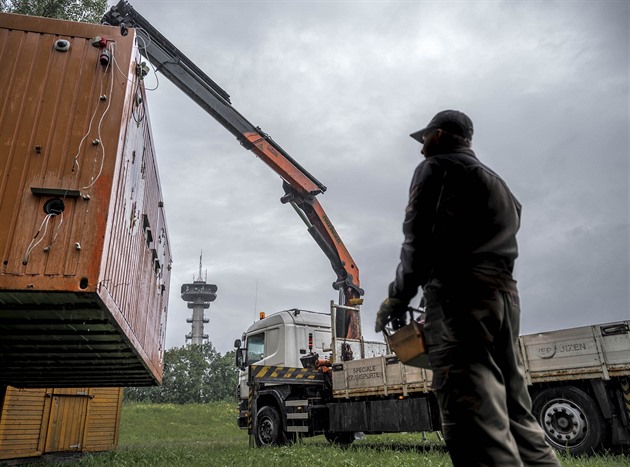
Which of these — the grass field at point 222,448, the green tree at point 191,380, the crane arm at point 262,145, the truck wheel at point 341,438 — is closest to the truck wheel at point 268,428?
the grass field at point 222,448

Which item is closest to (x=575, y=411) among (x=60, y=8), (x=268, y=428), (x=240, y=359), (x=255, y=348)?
(x=268, y=428)

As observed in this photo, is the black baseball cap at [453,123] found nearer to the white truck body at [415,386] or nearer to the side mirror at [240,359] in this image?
the white truck body at [415,386]

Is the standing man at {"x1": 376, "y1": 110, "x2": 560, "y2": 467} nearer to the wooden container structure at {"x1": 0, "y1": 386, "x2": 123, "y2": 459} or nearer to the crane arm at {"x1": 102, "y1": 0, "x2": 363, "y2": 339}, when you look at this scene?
the crane arm at {"x1": 102, "y1": 0, "x2": 363, "y2": 339}

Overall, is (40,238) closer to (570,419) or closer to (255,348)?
(570,419)

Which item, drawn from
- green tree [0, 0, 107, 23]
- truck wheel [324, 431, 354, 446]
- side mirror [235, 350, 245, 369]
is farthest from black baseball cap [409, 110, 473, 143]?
green tree [0, 0, 107, 23]

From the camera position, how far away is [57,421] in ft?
40.8

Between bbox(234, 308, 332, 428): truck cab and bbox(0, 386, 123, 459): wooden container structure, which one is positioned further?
bbox(234, 308, 332, 428): truck cab

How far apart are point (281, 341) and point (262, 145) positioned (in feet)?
19.2

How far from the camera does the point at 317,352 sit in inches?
496

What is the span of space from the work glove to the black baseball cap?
3.15 ft

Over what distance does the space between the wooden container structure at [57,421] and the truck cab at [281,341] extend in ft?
13.4

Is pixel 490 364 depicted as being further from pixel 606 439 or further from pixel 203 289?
pixel 203 289

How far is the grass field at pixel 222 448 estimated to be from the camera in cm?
675

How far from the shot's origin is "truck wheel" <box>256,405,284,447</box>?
1106cm
